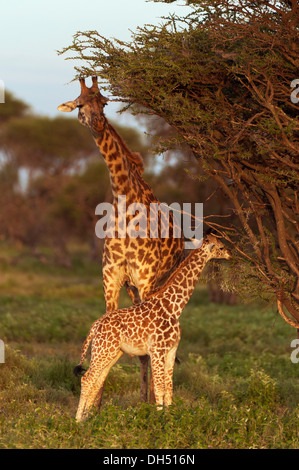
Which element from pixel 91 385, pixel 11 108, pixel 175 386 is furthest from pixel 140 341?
pixel 11 108

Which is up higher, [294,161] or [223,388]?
[294,161]

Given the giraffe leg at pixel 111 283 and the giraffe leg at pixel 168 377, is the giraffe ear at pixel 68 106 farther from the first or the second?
the giraffe leg at pixel 168 377

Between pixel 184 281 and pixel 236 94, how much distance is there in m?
1.88

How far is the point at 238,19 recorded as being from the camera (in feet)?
21.2

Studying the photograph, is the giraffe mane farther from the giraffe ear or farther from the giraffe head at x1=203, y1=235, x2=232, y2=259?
the giraffe head at x1=203, y1=235, x2=232, y2=259

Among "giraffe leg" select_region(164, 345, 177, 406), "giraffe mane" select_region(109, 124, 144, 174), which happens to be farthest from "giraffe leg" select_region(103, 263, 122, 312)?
"giraffe mane" select_region(109, 124, 144, 174)

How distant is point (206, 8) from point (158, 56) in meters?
0.65

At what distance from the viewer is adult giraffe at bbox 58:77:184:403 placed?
269 inches

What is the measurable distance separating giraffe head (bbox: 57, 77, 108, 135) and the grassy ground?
2.69 m

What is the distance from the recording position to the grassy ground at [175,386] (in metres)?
5.59

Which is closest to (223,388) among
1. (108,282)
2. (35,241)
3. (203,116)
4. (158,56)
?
(108,282)

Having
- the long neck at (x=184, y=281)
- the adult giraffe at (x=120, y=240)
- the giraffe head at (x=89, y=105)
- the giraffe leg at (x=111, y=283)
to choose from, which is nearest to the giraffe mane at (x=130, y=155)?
the adult giraffe at (x=120, y=240)

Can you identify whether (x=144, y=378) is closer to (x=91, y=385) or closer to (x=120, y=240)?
(x=91, y=385)

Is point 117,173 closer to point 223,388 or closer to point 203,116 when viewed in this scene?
point 203,116
